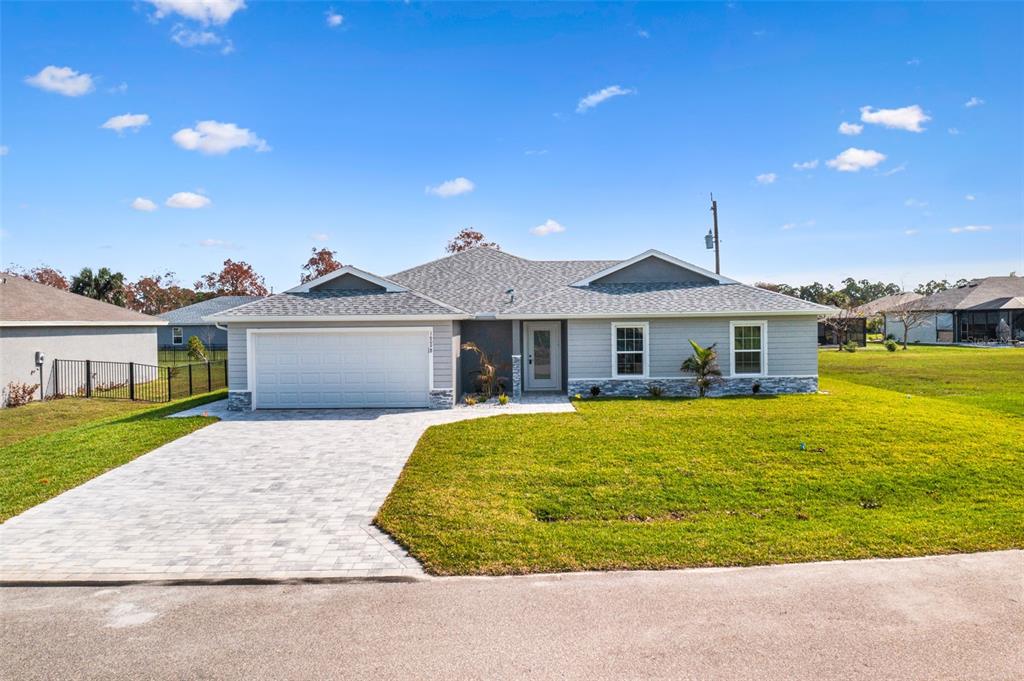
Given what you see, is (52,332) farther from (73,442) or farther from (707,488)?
(707,488)

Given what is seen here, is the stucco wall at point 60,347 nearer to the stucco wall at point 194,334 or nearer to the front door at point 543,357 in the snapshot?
the stucco wall at point 194,334

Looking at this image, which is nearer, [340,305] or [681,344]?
[340,305]

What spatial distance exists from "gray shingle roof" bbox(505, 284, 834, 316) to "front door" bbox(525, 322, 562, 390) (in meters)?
1.07

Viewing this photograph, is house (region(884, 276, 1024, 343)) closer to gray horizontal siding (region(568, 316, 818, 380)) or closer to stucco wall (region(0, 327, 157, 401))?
gray horizontal siding (region(568, 316, 818, 380))

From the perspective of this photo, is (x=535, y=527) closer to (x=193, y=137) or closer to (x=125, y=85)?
(x=125, y=85)

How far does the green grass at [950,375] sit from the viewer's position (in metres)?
16.3

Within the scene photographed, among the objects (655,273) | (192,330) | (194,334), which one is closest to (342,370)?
(655,273)

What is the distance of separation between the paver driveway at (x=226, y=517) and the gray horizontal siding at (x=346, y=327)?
3.50 meters

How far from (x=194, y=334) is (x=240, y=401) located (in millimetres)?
30093

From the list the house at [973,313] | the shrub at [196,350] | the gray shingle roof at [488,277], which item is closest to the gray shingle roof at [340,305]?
the gray shingle roof at [488,277]

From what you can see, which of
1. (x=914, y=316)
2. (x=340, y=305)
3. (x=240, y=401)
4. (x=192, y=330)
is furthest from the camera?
(x=914, y=316)

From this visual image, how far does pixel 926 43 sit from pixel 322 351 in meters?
A: 18.3

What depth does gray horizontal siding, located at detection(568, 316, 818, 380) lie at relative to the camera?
17000 millimetres

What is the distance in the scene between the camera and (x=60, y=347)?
20.1 metres
